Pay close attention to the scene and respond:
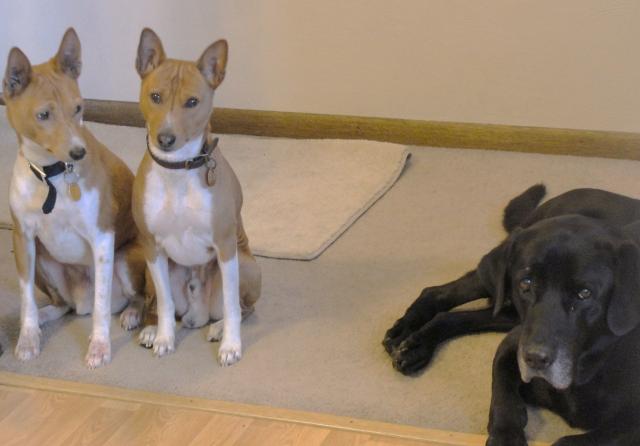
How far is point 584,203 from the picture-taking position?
8.09 feet

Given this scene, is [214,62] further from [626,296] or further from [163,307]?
[626,296]

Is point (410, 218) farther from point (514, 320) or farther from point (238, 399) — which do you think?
point (238, 399)

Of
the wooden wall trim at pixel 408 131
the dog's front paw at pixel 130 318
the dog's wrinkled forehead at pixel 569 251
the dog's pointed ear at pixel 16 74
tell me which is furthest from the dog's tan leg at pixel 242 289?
the wooden wall trim at pixel 408 131

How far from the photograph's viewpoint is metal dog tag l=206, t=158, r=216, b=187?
2361 millimetres

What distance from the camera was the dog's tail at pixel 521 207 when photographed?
9.87 feet

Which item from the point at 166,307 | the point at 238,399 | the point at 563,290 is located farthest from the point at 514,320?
the point at 166,307

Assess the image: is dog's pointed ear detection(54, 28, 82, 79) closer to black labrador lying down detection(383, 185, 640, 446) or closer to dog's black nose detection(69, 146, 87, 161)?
dog's black nose detection(69, 146, 87, 161)

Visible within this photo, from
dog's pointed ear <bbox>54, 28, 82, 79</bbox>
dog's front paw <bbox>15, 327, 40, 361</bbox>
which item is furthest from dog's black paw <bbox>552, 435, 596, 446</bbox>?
dog's pointed ear <bbox>54, 28, 82, 79</bbox>

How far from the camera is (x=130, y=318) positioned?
267cm

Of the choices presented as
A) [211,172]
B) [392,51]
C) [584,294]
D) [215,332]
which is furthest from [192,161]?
[392,51]

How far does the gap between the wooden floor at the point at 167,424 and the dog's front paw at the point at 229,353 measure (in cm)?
19

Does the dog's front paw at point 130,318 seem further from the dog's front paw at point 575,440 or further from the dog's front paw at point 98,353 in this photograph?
the dog's front paw at point 575,440

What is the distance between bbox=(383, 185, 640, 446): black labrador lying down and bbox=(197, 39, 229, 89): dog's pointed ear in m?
0.88

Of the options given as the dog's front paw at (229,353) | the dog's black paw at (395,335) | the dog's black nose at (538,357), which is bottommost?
the dog's front paw at (229,353)
